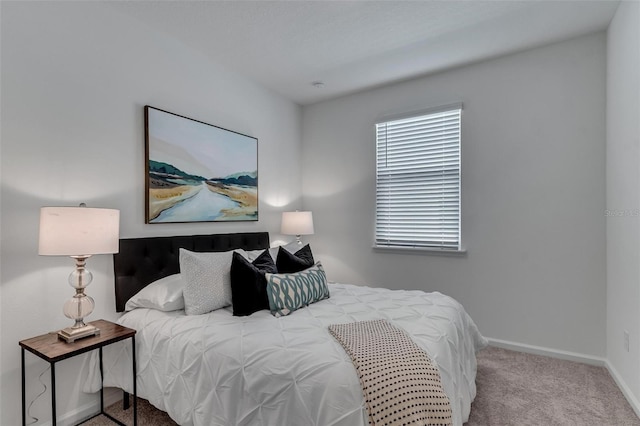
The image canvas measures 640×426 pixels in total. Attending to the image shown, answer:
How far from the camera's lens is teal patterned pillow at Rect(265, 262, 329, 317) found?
2148 millimetres

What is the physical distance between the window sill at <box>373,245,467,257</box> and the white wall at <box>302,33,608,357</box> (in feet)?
0.17

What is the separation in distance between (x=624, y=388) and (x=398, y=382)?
81.3 inches

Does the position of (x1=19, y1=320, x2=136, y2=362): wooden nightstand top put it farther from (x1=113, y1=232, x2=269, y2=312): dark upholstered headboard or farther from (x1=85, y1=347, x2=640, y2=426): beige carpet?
(x1=85, y1=347, x2=640, y2=426): beige carpet

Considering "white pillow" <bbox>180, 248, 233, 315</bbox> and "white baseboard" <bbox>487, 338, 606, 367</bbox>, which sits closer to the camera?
"white pillow" <bbox>180, 248, 233, 315</bbox>

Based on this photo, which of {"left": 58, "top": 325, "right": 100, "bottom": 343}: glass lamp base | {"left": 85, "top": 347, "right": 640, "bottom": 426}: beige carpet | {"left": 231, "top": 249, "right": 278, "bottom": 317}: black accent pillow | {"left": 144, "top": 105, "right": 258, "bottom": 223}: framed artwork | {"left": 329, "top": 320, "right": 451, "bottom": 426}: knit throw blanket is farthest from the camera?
{"left": 144, "top": 105, "right": 258, "bottom": 223}: framed artwork

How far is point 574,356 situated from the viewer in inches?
111

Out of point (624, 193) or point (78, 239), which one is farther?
point (624, 193)

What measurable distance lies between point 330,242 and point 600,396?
8.86ft

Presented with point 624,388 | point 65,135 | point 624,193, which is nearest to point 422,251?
point 624,193

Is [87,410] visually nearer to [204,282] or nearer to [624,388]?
[204,282]

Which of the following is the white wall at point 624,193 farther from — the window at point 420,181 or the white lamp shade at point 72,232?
the white lamp shade at point 72,232

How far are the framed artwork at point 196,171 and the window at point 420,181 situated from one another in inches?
56.1

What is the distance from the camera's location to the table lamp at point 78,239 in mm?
1690

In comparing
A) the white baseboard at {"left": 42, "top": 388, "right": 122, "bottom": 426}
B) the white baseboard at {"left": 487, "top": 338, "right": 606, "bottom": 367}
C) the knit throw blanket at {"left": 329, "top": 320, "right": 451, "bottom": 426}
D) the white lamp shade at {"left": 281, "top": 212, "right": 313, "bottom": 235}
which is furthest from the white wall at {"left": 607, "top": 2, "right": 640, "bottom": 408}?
the white baseboard at {"left": 42, "top": 388, "right": 122, "bottom": 426}
